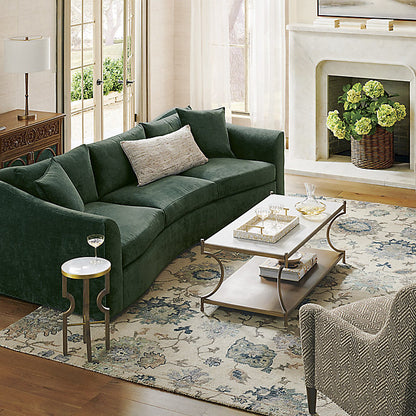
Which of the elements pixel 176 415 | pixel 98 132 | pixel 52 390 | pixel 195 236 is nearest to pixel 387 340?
pixel 176 415

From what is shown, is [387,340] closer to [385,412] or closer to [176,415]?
[385,412]

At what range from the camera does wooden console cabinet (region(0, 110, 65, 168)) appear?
5594mm

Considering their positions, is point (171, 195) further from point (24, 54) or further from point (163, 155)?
point (24, 54)

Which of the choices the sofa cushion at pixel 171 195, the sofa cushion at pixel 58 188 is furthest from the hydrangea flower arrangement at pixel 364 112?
the sofa cushion at pixel 58 188

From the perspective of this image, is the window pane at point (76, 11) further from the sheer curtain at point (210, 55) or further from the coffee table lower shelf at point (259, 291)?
the coffee table lower shelf at point (259, 291)

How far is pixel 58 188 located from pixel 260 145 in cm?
233

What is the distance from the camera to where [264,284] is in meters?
4.78

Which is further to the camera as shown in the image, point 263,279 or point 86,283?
Result: point 263,279

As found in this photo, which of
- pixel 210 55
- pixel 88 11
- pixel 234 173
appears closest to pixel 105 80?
pixel 88 11

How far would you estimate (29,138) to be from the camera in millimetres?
5852

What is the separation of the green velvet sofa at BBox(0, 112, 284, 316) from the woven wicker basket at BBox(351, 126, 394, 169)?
148 cm

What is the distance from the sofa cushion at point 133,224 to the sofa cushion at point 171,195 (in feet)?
0.47

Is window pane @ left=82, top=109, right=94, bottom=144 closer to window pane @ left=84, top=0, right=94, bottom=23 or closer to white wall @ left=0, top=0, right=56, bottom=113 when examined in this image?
white wall @ left=0, top=0, right=56, bottom=113

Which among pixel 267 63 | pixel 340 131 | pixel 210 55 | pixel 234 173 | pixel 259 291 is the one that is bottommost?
pixel 259 291
